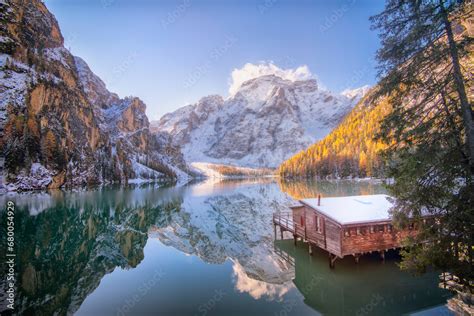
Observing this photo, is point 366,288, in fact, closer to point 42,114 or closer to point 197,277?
point 197,277

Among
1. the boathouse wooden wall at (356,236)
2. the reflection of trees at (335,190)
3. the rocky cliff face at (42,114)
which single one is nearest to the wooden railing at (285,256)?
the boathouse wooden wall at (356,236)

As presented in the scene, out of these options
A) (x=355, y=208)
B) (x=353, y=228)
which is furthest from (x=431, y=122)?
(x=355, y=208)

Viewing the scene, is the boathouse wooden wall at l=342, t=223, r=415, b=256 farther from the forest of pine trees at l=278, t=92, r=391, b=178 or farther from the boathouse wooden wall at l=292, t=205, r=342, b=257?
the forest of pine trees at l=278, t=92, r=391, b=178

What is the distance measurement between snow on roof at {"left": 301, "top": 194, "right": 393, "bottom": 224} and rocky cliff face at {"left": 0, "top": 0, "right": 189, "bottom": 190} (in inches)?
3438

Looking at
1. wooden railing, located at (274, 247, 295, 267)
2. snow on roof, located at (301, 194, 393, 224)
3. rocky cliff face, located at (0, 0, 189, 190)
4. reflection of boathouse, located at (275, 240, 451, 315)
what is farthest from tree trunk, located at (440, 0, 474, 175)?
rocky cliff face, located at (0, 0, 189, 190)

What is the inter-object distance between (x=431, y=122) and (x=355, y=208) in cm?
1222

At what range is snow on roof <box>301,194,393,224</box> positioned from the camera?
18.7m

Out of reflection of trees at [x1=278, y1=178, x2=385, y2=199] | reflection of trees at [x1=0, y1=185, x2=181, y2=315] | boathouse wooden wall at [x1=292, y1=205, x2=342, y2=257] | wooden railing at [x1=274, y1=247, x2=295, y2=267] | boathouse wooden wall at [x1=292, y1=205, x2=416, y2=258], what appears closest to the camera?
reflection of trees at [x1=0, y1=185, x2=181, y2=315]

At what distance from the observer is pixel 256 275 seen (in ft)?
63.3

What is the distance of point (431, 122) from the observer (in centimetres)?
991

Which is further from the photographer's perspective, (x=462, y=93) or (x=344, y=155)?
(x=344, y=155)

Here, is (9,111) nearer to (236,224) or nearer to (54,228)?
(54,228)

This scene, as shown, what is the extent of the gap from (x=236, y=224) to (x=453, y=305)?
27.3 metres

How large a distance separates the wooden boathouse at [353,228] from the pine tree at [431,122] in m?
7.58
